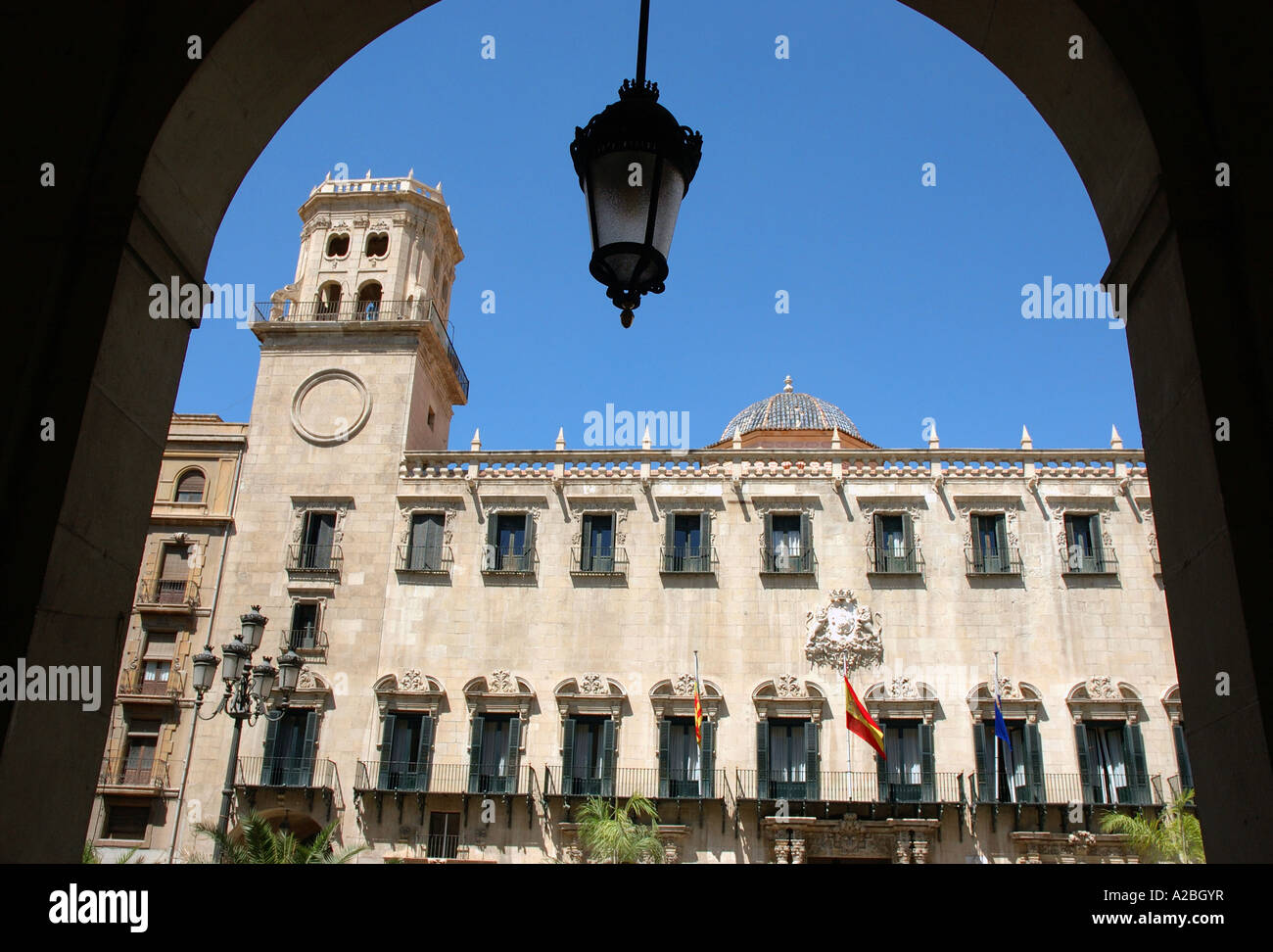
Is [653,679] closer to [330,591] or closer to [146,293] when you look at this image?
[330,591]

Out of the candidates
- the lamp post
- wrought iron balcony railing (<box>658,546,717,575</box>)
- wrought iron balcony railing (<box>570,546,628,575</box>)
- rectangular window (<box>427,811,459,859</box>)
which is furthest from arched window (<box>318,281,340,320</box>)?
the lamp post

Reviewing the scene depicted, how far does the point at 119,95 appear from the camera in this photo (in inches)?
150

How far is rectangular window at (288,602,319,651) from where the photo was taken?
91.7 ft

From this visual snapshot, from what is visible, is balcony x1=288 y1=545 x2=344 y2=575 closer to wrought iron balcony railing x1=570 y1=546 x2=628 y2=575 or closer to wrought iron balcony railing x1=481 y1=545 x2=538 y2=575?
wrought iron balcony railing x1=481 y1=545 x2=538 y2=575

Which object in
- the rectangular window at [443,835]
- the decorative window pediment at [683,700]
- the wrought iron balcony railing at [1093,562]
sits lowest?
the rectangular window at [443,835]

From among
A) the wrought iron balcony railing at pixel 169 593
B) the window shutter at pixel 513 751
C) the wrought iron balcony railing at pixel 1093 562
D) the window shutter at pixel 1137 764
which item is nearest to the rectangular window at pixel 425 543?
the window shutter at pixel 513 751

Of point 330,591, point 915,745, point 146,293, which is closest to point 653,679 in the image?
point 915,745

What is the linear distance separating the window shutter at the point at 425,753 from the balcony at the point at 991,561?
1374cm

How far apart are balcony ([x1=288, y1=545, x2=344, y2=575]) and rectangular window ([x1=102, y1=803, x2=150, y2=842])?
22.1 ft

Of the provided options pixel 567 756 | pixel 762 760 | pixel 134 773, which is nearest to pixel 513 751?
pixel 567 756

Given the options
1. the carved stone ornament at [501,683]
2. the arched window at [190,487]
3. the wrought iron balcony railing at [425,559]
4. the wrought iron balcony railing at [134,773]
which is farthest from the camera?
the arched window at [190,487]

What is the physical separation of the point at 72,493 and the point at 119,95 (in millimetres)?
1438

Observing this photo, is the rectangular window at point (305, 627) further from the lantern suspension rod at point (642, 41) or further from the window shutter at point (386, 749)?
the lantern suspension rod at point (642, 41)

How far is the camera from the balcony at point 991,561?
27219 mm
